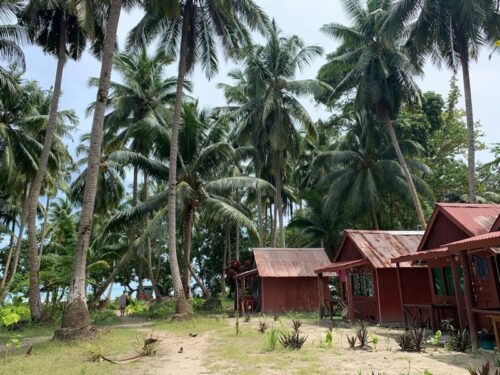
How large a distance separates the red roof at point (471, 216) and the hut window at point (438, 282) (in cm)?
163

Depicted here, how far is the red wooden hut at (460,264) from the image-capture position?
10.6 m

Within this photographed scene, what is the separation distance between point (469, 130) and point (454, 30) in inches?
181

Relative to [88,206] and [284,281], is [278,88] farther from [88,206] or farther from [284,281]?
[88,206]

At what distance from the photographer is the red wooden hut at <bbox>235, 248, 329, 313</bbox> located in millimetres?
22328

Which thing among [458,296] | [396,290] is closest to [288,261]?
[396,290]

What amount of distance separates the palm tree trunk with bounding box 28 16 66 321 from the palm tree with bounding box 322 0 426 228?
14617 millimetres

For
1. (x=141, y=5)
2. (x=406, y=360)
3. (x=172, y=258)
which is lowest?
(x=406, y=360)

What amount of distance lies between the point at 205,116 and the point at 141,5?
8.15m

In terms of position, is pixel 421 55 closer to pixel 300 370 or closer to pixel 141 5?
pixel 141 5

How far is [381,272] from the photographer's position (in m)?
16.1

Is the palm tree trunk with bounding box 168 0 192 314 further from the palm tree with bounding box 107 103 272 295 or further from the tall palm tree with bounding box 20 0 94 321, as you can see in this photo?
the tall palm tree with bounding box 20 0 94 321

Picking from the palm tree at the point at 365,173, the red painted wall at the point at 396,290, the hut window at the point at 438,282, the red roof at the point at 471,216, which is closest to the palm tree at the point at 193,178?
the red painted wall at the point at 396,290

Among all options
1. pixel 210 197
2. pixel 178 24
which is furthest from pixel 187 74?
pixel 210 197

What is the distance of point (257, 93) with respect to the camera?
2767 cm
